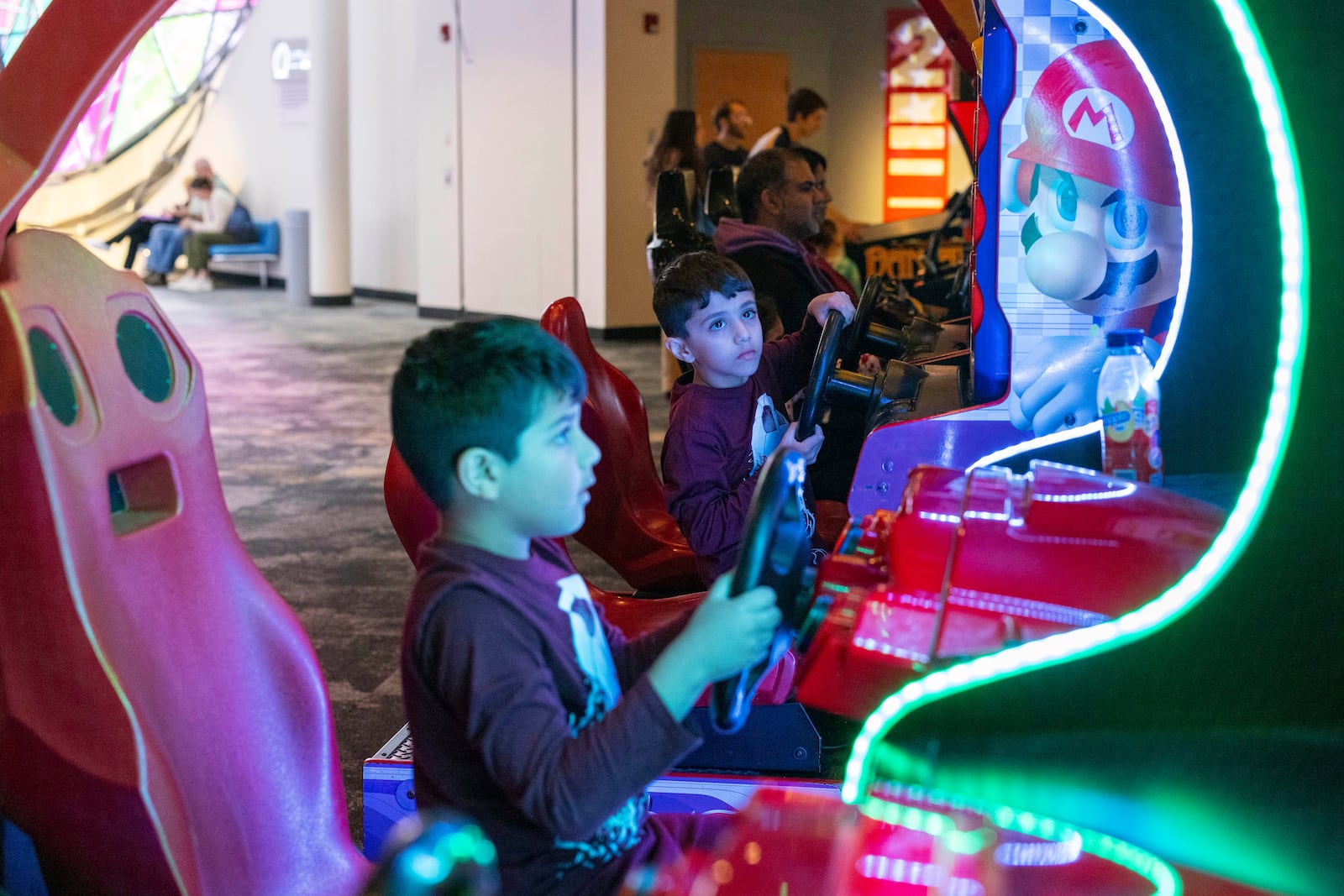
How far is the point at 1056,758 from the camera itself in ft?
3.72

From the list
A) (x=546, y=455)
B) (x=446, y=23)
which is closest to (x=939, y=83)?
(x=446, y=23)

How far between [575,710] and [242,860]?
0.33 meters

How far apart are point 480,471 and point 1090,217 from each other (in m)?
0.96

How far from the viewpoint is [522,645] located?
1.17m

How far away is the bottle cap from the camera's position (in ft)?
5.16

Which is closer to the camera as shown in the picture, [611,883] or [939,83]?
[611,883]

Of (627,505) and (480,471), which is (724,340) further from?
(480,471)

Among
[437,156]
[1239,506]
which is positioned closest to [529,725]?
[1239,506]

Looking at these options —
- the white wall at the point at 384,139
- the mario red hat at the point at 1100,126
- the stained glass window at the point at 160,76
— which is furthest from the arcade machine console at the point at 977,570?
the stained glass window at the point at 160,76

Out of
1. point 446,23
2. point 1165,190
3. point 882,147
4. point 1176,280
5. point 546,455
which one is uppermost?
point 446,23

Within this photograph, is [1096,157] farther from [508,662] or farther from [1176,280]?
[508,662]

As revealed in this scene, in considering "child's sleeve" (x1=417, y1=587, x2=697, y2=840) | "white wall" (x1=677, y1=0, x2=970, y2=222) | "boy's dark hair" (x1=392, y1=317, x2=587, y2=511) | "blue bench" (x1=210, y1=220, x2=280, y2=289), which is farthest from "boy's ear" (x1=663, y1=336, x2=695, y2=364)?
"blue bench" (x1=210, y1=220, x2=280, y2=289)

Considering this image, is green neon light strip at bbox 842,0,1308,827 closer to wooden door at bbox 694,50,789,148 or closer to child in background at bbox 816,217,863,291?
child in background at bbox 816,217,863,291

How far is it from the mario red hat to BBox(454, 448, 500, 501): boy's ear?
0.94m
